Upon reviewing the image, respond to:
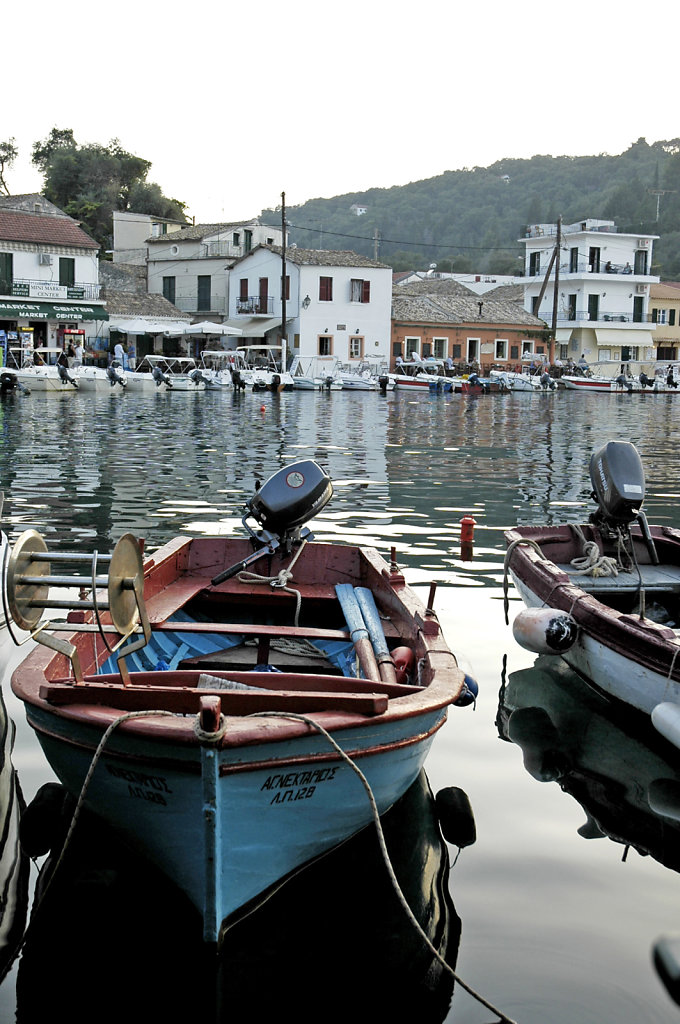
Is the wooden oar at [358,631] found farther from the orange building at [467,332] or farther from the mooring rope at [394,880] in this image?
the orange building at [467,332]

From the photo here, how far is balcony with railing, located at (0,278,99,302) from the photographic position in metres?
46.0

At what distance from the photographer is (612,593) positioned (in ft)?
27.7

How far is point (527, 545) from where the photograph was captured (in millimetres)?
8680

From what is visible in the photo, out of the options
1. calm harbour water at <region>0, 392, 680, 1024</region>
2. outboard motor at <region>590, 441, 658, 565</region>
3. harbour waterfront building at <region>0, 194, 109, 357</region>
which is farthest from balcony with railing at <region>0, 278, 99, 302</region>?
outboard motor at <region>590, 441, 658, 565</region>

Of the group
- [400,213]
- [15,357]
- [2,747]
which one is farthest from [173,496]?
[400,213]

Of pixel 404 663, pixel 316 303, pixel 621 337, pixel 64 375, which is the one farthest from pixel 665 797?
pixel 621 337

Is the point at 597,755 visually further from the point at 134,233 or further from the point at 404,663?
the point at 134,233

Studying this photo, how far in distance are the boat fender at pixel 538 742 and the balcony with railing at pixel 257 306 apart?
48.7 m

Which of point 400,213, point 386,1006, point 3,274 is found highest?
point 400,213

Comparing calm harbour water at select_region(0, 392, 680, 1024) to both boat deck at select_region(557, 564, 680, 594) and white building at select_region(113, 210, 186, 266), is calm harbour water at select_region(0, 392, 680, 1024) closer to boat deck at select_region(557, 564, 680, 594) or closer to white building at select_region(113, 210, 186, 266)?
boat deck at select_region(557, 564, 680, 594)

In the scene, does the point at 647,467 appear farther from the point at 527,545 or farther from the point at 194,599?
the point at 194,599

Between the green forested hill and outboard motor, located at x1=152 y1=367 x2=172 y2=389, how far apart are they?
49718mm

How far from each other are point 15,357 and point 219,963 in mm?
41624

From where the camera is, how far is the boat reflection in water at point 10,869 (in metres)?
4.32
